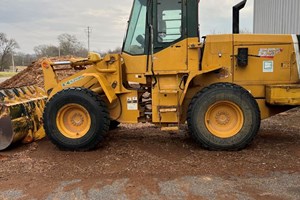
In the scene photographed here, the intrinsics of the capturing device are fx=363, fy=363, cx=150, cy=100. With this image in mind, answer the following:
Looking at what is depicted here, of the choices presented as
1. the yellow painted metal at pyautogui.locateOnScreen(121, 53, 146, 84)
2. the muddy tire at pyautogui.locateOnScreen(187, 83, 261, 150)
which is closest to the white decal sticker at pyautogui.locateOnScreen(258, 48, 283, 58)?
the muddy tire at pyautogui.locateOnScreen(187, 83, 261, 150)

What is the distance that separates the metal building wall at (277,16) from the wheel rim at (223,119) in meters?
6.67

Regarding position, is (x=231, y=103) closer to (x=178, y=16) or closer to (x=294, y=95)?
(x=294, y=95)

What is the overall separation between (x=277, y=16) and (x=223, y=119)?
8.77 metres

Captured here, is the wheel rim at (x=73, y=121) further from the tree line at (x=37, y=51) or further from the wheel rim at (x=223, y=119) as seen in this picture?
the tree line at (x=37, y=51)

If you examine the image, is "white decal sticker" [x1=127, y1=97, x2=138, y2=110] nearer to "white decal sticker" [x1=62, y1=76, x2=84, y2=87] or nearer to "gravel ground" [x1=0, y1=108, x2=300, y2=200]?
"gravel ground" [x1=0, y1=108, x2=300, y2=200]

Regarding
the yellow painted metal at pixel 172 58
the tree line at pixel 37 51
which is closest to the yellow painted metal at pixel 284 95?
the yellow painted metal at pixel 172 58

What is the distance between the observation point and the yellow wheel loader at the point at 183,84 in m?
6.26

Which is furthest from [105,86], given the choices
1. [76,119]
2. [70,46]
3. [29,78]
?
[70,46]

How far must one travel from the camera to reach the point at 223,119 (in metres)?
6.39

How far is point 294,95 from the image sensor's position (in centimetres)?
626

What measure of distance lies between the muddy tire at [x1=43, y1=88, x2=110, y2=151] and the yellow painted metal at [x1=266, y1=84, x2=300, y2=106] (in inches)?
115

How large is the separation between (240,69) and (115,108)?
2410 mm

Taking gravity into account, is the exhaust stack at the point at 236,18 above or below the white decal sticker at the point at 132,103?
above

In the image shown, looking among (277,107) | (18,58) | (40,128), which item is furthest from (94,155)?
(18,58)
